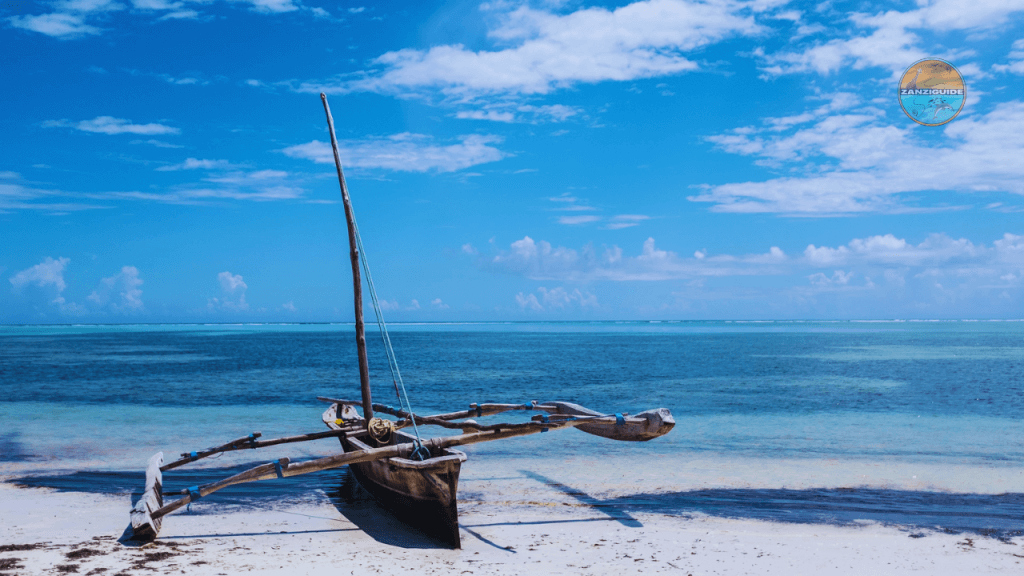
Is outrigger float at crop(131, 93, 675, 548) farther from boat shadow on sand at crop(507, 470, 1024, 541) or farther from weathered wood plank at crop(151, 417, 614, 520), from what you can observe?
boat shadow on sand at crop(507, 470, 1024, 541)

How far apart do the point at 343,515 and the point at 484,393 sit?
63.3 feet

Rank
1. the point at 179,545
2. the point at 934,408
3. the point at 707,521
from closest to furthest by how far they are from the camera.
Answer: the point at 179,545
the point at 707,521
the point at 934,408

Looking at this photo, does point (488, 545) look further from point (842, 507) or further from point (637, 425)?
point (842, 507)

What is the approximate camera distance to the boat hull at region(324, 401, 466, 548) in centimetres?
821

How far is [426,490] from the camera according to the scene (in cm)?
848

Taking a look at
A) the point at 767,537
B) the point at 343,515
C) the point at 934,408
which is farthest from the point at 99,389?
the point at 934,408

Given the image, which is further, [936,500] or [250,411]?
[250,411]

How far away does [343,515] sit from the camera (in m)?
10.1

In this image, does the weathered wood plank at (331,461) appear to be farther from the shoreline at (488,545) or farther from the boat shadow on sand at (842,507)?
the boat shadow on sand at (842,507)

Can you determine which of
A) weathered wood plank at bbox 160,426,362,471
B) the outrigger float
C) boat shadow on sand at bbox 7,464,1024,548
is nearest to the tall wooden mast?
the outrigger float

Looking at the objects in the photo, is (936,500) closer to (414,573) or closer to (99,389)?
(414,573)

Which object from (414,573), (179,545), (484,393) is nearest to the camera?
(414,573)

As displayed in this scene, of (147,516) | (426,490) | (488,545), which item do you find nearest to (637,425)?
(488,545)

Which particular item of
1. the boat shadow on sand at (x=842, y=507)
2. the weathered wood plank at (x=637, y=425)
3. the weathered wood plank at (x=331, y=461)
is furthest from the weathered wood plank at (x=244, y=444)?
the weathered wood plank at (x=637, y=425)
